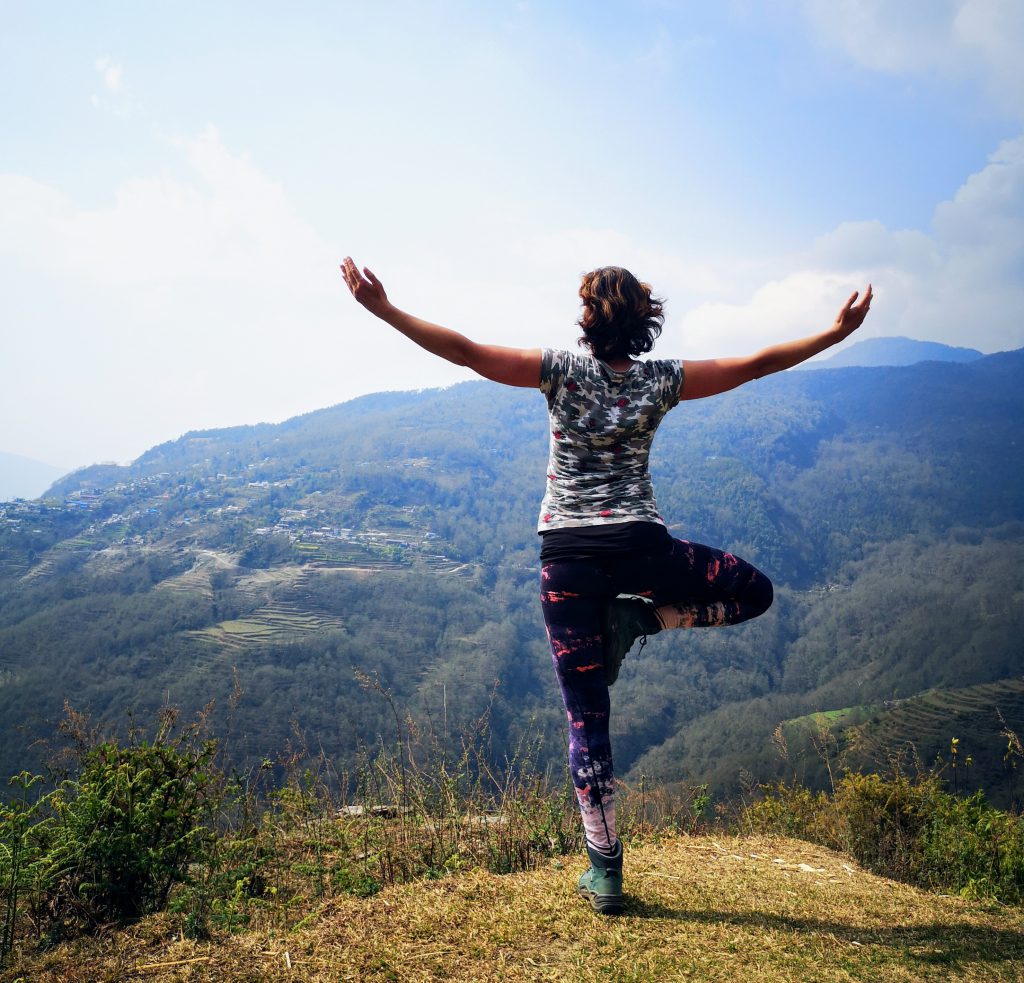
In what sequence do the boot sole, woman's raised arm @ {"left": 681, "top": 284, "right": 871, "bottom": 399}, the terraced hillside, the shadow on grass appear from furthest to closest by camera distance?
the terraced hillside
woman's raised arm @ {"left": 681, "top": 284, "right": 871, "bottom": 399}
the boot sole
the shadow on grass

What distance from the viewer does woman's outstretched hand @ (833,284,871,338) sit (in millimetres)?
2453

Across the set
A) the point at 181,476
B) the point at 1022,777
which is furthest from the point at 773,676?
the point at 181,476

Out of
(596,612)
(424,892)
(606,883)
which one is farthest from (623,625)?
(424,892)

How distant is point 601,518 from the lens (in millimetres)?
2135

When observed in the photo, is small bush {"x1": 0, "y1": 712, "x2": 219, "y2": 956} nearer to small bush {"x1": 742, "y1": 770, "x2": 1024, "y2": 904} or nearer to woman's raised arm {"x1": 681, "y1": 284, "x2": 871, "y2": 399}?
woman's raised arm {"x1": 681, "y1": 284, "x2": 871, "y2": 399}

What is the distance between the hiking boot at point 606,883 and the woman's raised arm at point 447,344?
4.96ft

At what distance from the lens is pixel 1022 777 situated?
113 feet

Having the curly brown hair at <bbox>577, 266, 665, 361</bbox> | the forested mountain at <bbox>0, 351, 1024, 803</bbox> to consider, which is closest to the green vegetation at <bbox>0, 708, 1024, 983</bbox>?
the curly brown hair at <bbox>577, 266, 665, 361</bbox>

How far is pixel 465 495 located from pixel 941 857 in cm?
14925

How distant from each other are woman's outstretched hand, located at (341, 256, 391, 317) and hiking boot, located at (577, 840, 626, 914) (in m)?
1.85

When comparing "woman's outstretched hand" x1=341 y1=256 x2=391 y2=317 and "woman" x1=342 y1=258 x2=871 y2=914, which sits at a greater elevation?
"woman's outstretched hand" x1=341 y1=256 x2=391 y2=317

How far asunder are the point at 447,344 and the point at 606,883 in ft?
5.79

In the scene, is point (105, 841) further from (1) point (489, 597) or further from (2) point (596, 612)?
(1) point (489, 597)

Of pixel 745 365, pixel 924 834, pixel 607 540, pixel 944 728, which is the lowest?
pixel 944 728
